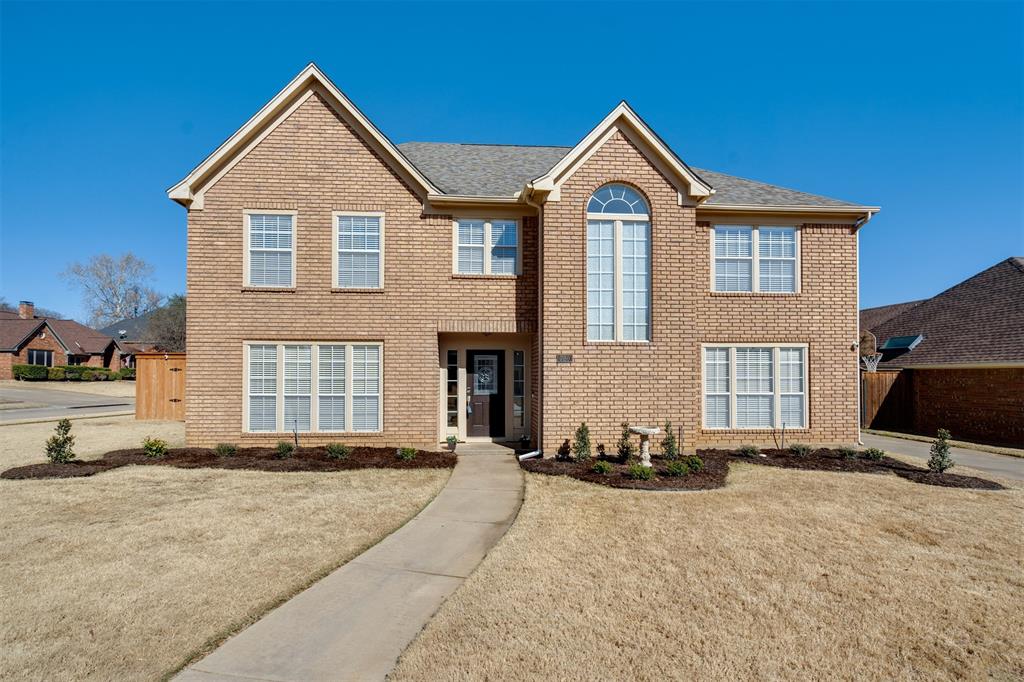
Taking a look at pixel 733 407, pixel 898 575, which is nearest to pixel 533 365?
pixel 733 407

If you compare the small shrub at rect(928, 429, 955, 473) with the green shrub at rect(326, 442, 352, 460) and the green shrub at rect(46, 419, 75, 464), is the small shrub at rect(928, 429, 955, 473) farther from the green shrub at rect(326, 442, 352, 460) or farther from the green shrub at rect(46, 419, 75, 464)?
the green shrub at rect(46, 419, 75, 464)

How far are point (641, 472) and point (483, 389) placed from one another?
514 cm

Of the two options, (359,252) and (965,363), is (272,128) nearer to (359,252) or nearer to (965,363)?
A: (359,252)

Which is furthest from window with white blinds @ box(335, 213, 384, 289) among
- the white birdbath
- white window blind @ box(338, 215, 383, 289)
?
the white birdbath

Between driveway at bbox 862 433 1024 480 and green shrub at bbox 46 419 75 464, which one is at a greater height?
green shrub at bbox 46 419 75 464

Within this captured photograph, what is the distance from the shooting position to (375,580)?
524 centimetres

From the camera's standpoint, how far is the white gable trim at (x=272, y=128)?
11.8 metres

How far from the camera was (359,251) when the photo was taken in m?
12.3

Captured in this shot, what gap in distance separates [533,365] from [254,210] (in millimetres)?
7423

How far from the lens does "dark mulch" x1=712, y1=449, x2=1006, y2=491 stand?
9.77 metres

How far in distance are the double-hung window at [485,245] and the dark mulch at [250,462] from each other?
4.47m

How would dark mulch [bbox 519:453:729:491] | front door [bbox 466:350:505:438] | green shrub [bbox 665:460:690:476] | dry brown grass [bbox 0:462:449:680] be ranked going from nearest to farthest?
1. dry brown grass [bbox 0:462:449:680]
2. dark mulch [bbox 519:453:729:491]
3. green shrub [bbox 665:460:690:476]
4. front door [bbox 466:350:505:438]

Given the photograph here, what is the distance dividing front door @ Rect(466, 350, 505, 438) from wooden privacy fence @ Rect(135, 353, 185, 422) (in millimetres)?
12807

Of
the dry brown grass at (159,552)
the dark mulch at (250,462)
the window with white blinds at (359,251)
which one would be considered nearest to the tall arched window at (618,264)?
the dark mulch at (250,462)
